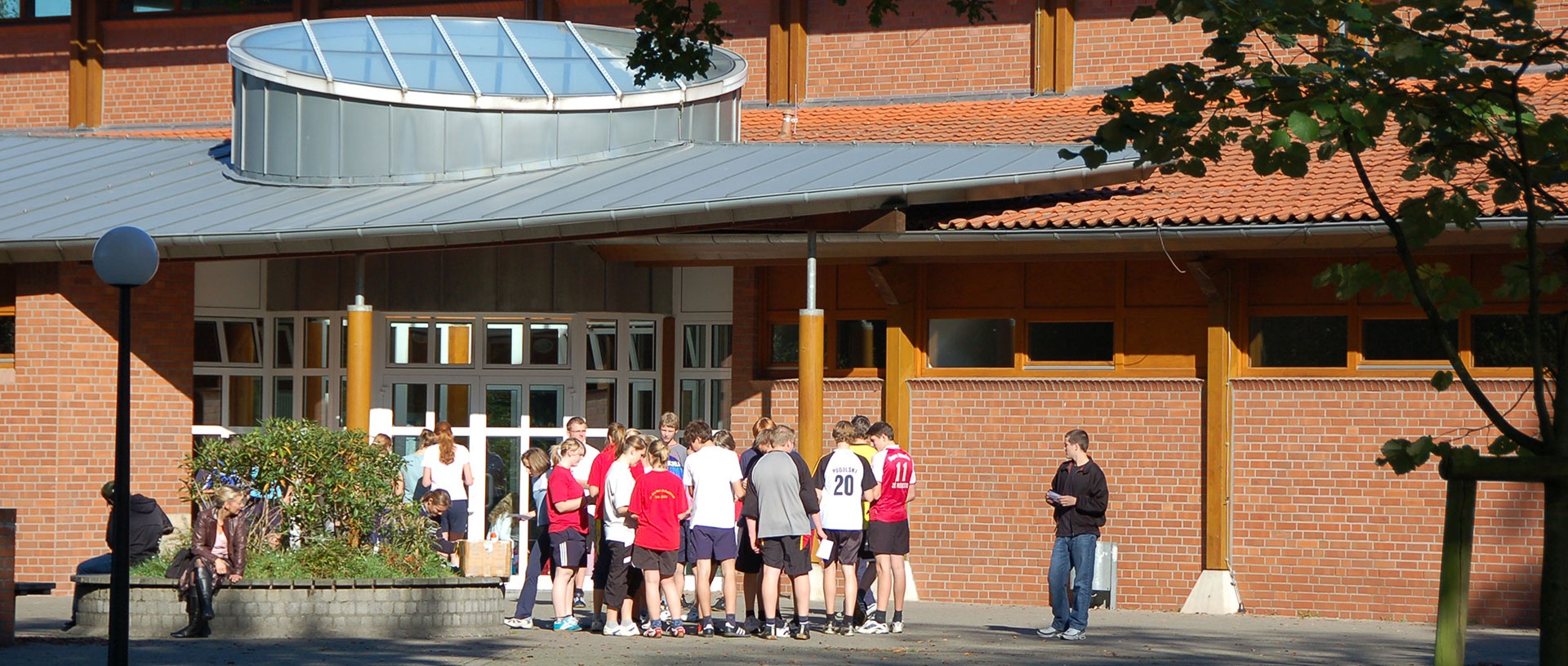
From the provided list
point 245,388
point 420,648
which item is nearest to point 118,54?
point 245,388

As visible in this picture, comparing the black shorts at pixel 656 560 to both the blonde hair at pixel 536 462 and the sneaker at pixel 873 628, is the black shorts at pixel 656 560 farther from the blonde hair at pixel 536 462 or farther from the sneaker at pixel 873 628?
the blonde hair at pixel 536 462

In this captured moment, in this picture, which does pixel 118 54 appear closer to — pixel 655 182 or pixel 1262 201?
pixel 655 182

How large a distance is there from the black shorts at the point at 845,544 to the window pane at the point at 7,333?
793 centimetres

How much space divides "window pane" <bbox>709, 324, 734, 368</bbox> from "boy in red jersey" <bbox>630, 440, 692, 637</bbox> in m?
5.02

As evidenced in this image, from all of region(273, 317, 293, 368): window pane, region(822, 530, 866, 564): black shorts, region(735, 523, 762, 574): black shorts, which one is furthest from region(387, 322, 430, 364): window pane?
region(822, 530, 866, 564): black shorts

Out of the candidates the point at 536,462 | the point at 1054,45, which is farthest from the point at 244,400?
the point at 1054,45

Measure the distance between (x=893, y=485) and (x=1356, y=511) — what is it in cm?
403

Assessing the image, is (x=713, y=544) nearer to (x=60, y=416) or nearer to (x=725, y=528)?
(x=725, y=528)

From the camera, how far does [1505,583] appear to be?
1321cm

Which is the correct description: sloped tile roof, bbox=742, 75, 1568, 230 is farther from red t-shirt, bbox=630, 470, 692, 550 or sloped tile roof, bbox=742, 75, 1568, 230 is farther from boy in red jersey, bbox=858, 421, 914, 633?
red t-shirt, bbox=630, 470, 692, 550

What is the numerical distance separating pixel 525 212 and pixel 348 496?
2.87m

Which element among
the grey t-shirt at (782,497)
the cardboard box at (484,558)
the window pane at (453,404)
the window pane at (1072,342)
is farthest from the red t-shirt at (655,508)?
the window pane at (453,404)

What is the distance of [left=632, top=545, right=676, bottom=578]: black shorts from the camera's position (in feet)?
38.8

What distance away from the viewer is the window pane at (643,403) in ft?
57.0
